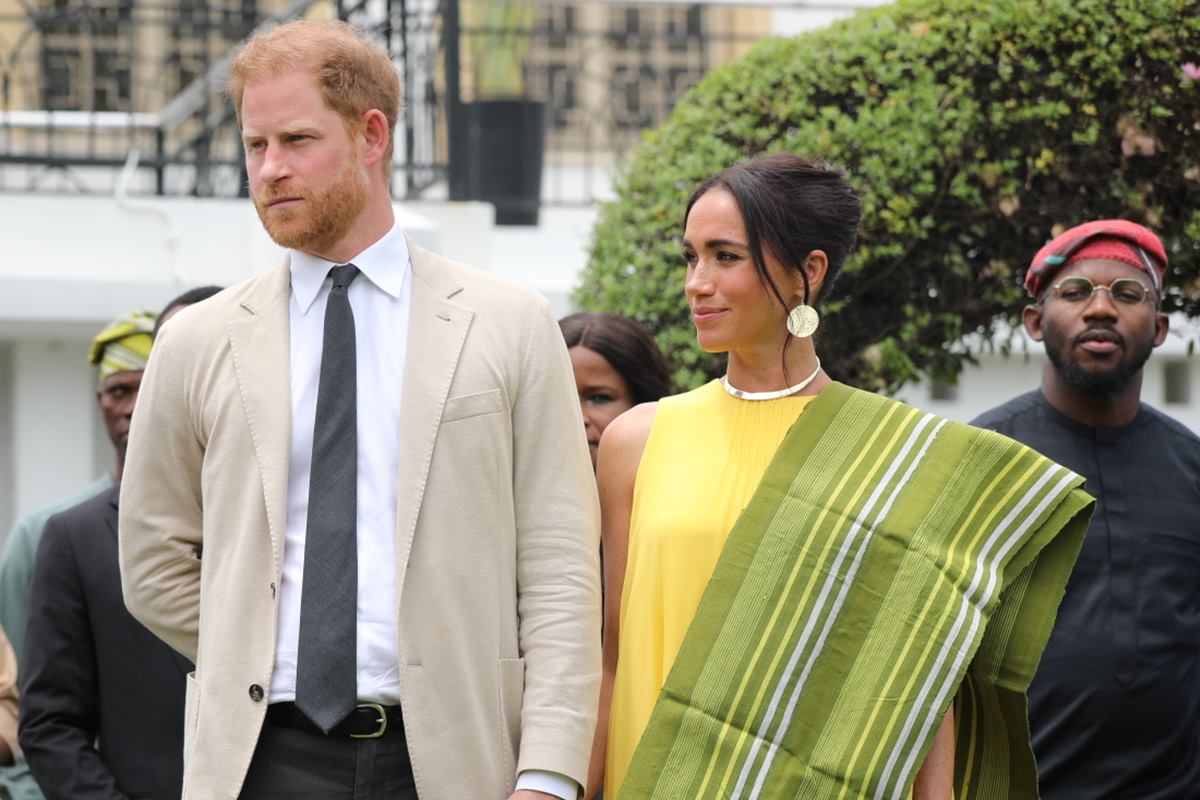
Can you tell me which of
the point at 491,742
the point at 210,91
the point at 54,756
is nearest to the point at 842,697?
the point at 491,742

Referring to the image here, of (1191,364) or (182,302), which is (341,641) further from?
(1191,364)

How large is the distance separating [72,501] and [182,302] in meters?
0.85

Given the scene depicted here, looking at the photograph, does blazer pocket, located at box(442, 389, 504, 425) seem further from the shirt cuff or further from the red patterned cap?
the red patterned cap

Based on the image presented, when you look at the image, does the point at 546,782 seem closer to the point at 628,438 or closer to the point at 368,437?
the point at 368,437

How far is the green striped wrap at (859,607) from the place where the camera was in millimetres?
3420

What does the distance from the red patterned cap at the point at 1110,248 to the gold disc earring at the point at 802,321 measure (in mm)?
1451

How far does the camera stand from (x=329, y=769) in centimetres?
313

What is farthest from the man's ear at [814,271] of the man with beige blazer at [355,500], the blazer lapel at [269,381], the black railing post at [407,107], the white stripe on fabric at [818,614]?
the black railing post at [407,107]

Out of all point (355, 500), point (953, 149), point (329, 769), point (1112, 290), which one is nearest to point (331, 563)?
point (355, 500)

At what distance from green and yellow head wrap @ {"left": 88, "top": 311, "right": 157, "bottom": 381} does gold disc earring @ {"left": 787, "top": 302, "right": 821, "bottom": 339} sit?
2264 millimetres

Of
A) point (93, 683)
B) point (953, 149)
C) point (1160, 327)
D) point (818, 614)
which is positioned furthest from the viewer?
point (953, 149)

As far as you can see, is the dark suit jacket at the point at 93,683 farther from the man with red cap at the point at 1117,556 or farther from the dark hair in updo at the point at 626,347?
the man with red cap at the point at 1117,556

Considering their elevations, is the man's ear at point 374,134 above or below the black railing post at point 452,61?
below

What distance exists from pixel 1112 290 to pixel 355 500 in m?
2.37
